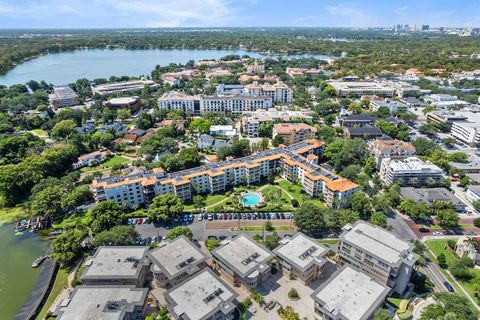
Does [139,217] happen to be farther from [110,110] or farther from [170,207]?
[110,110]

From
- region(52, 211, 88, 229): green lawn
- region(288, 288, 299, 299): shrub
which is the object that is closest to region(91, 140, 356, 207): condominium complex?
region(52, 211, 88, 229): green lawn

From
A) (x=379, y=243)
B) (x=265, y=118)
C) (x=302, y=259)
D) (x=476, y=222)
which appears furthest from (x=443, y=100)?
(x=302, y=259)

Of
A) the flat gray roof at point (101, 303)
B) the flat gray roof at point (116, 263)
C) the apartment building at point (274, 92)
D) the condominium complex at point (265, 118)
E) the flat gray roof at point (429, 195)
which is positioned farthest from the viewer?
the apartment building at point (274, 92)

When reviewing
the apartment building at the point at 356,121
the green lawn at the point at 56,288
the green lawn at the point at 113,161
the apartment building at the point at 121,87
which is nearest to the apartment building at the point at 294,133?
the apartment building at the point at 356,121

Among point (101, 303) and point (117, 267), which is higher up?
point (117, 267)

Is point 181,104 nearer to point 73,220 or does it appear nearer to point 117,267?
point 73,220

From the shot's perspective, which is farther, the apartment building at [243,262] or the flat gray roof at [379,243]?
the apartment building at [243,262]

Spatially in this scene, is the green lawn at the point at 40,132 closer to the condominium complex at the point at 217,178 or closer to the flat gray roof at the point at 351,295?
the condominium complex at the point at 217,178
